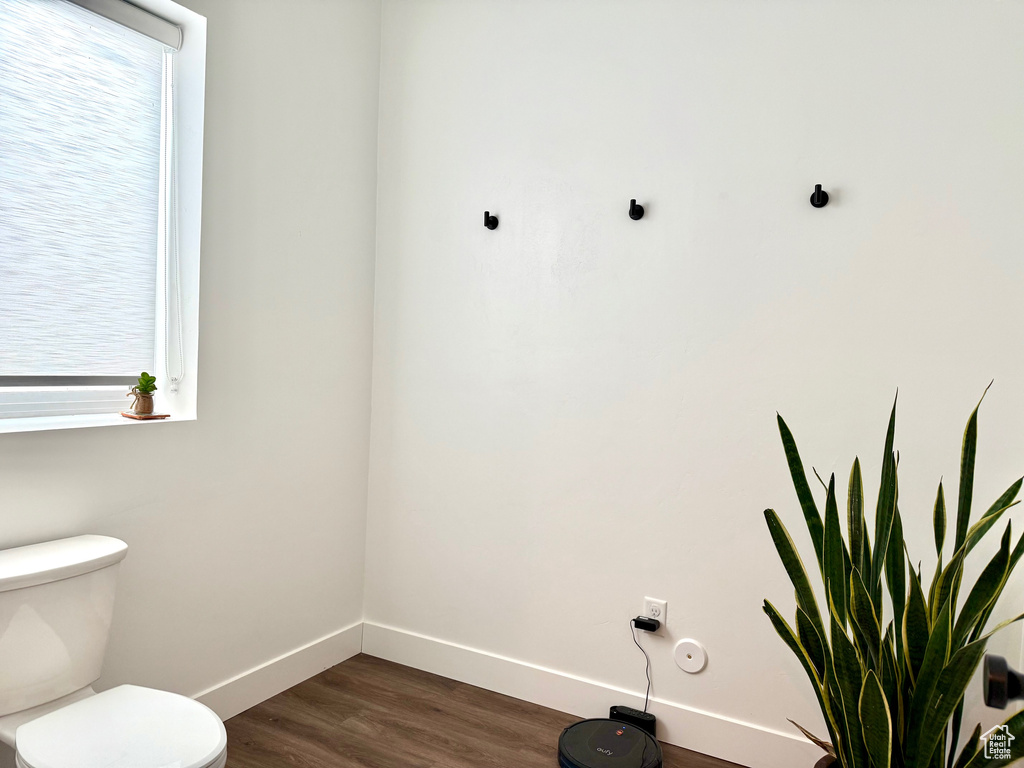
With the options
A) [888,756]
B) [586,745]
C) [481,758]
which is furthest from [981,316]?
[481,758]

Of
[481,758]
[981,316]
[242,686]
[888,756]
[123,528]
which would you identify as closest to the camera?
[888,756]

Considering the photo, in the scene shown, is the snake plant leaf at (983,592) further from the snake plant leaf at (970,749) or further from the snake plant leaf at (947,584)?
the snake plant leaf at (970,749)

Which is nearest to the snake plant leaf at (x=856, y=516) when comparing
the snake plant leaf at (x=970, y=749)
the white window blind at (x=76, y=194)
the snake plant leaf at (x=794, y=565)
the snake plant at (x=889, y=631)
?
the snake plant at (x=889, y=631)

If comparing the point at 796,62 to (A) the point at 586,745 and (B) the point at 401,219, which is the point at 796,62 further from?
(A) the point at 586,745

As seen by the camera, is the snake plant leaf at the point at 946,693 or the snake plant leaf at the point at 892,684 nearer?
Answer: the snake plant leaf at the point at 946,693

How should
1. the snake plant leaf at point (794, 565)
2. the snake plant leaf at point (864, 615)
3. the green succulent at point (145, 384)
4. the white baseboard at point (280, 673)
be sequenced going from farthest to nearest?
the white baseboard at point (280, 673)
the green succulent at point (145, 384)
the snake plant leaf at point (794, 565)
the snake plant leaf at point (864, 615)

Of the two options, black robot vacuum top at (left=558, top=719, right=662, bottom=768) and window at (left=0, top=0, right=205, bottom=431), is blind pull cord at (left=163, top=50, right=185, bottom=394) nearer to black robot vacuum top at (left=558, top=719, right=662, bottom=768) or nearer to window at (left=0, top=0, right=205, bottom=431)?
window at (left=0, top=0, right=205, bottom=431)

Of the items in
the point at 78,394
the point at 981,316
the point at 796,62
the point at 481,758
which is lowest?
the point at 481,758

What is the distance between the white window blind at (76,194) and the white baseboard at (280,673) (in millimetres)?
977

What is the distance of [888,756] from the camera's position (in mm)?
1219

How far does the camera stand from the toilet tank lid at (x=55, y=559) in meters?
1.42

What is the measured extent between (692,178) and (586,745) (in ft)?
5.26

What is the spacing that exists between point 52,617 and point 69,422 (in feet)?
1.62

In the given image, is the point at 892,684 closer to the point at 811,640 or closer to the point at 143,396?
the point at 811,640
